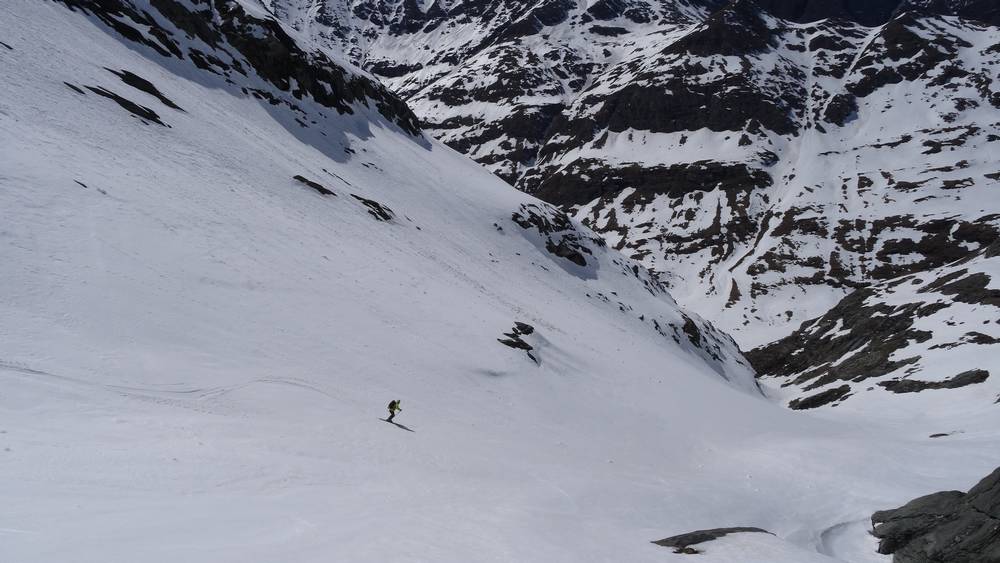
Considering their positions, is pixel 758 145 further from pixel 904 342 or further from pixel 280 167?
pixel 280 167

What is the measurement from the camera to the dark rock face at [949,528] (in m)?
10.3

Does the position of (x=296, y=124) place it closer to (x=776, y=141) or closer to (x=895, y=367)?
(x=895, y=367)

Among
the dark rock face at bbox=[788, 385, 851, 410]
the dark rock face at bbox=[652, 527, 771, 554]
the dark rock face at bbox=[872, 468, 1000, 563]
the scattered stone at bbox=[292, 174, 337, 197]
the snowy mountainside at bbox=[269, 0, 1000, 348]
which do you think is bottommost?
the dark rock face at bbox=[788, 385, 851, 410]

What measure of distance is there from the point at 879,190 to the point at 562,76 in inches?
4345

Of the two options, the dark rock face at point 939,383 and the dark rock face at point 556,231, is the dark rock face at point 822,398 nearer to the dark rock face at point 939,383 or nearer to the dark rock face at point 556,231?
the dark rock face at point 939,383

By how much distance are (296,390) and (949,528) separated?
15933mm

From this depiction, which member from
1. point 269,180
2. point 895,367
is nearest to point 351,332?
point 269,180

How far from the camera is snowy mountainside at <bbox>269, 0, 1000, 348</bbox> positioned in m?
90.2

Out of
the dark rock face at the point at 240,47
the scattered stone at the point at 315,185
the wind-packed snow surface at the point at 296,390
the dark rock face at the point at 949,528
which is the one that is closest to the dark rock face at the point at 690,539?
the wind-packed snow surface at the point at 296,390

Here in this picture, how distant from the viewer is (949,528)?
1108 centimetres

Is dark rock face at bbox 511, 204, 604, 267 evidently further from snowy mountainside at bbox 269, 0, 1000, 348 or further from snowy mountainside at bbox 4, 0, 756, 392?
snowy mountainside at bbox 269, 0, 1000, 348

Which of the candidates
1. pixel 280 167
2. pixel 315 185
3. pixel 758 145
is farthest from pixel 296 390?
pixel 758 145

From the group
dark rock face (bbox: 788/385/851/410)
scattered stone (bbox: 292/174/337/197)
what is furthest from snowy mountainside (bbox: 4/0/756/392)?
dark rock face (bbox: 788/385/851/410)

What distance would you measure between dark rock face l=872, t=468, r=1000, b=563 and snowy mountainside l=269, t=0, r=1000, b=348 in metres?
68.9
